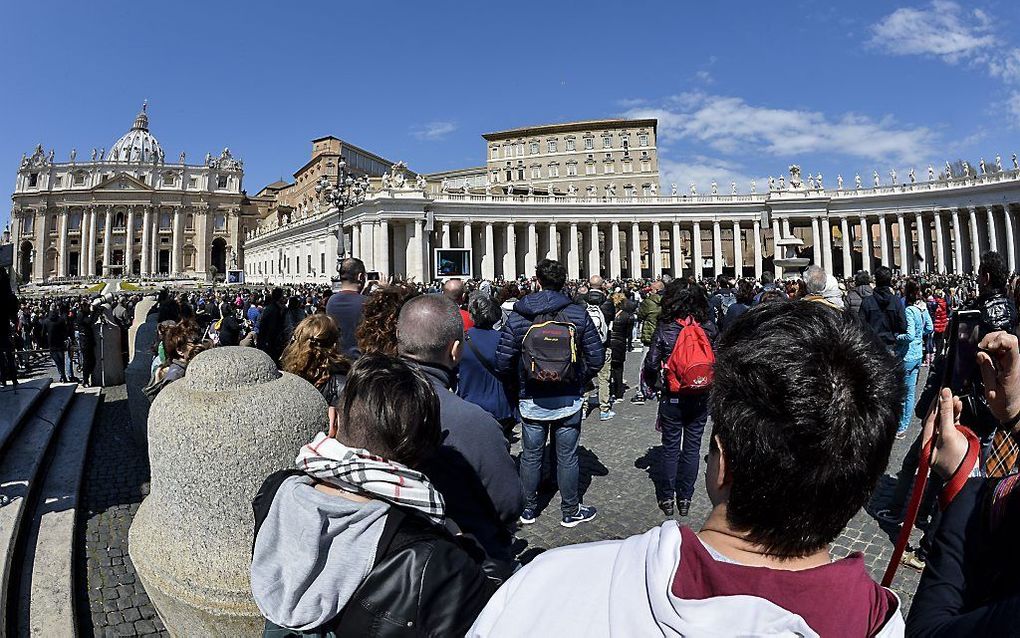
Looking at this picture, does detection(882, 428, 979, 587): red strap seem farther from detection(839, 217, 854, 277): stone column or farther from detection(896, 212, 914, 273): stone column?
detection(839, 217, 854, 277): stone column

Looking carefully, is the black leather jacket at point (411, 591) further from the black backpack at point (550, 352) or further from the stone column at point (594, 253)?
the stone column at point (594, 253)

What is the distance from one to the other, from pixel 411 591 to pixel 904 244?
57.9 m

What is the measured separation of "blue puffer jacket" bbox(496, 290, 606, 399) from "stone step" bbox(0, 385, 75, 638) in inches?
135

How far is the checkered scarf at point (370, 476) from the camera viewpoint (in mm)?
1581

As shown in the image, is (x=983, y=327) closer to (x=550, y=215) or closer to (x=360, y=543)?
(x=360, y=543)

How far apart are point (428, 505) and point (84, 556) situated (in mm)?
4060

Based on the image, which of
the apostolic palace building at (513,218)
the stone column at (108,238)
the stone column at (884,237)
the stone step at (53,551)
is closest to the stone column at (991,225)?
the apostolic palace building at (513,218)

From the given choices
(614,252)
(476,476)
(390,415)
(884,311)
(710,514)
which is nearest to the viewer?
(710,514)

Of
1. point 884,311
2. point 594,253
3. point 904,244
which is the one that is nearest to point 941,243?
point 904,244

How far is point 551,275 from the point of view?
475cm

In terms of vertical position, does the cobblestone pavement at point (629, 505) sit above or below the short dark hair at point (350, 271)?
below

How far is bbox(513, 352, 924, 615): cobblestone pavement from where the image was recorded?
4.15m

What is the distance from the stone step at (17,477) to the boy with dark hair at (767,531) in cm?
367

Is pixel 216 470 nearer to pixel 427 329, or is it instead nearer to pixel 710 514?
pixel 427 329
